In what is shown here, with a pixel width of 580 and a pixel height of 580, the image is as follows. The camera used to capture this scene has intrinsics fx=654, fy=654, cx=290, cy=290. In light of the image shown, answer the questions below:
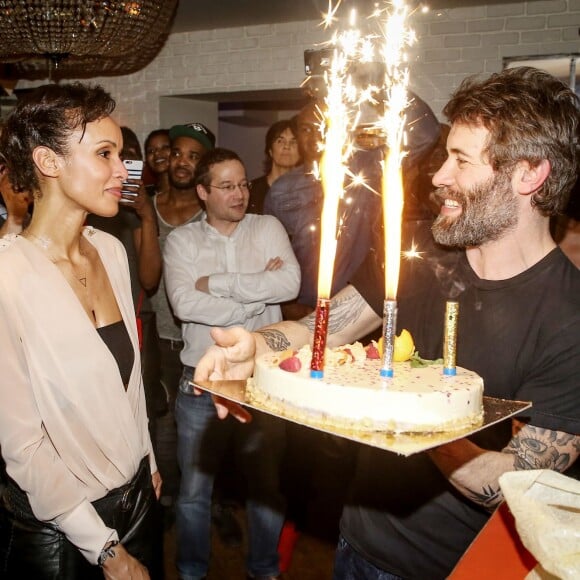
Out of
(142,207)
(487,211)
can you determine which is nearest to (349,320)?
(487,211)

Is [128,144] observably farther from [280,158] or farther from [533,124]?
[533,124]

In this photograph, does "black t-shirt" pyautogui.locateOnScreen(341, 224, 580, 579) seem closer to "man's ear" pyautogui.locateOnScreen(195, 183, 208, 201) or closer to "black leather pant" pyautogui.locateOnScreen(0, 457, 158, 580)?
"black leather pant" pyautogui.locateOnScreen(0, 457, 158, 580)

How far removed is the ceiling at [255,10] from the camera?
16.9ft

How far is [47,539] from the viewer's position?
2.06m

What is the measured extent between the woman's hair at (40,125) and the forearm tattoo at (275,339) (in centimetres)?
98

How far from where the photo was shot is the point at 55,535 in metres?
2.06

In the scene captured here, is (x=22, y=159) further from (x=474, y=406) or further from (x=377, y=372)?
(x=474, y=406)

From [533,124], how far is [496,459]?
92cm

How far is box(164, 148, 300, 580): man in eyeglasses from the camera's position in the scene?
3572 millimetres

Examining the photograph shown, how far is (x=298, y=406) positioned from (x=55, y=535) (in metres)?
1.09

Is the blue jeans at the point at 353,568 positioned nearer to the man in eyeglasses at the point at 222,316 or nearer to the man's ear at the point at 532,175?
the man's ear at the point at 532,175

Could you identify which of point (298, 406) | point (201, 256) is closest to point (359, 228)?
point (201, 256)

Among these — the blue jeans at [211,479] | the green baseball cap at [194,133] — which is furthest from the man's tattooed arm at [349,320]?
the green baseball cap at [194,133]

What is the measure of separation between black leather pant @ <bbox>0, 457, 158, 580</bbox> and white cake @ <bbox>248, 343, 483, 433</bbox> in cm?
92
